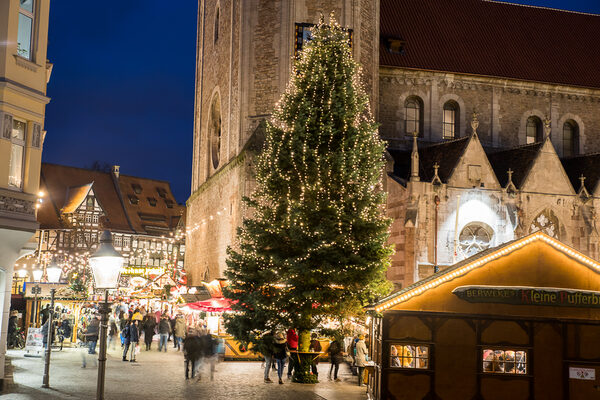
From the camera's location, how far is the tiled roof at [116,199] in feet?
212

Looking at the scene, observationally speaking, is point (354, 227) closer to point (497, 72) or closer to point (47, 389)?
point (47, 389)

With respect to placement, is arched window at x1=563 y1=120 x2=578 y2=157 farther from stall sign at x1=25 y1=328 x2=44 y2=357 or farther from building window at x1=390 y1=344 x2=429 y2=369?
stall sign at x1=25 y1=328 x2=44 y2=357

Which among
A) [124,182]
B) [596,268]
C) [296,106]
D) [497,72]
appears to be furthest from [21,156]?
[124,182]

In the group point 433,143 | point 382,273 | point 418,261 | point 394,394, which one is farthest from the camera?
point 433,143

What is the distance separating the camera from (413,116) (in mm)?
36656

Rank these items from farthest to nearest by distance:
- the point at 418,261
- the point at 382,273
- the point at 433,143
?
the point at 433,143, the point at 418,261, the point at 382,273

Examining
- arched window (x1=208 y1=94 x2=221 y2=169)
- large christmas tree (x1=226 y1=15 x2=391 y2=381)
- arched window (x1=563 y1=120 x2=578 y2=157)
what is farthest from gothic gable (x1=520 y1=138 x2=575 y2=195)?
arched window (x1=208 y1=94 x2=221 y2=169)

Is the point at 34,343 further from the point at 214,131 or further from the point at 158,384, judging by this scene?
the point at 214,131

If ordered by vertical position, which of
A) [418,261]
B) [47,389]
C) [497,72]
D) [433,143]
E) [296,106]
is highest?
[497,72]

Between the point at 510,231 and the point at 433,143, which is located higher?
the point at 433,143

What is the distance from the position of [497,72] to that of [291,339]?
72.1 feet

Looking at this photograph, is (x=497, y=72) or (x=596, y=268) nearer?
(x=596, y=268)

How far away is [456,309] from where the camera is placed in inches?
621

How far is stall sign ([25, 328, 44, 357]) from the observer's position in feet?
84.3
